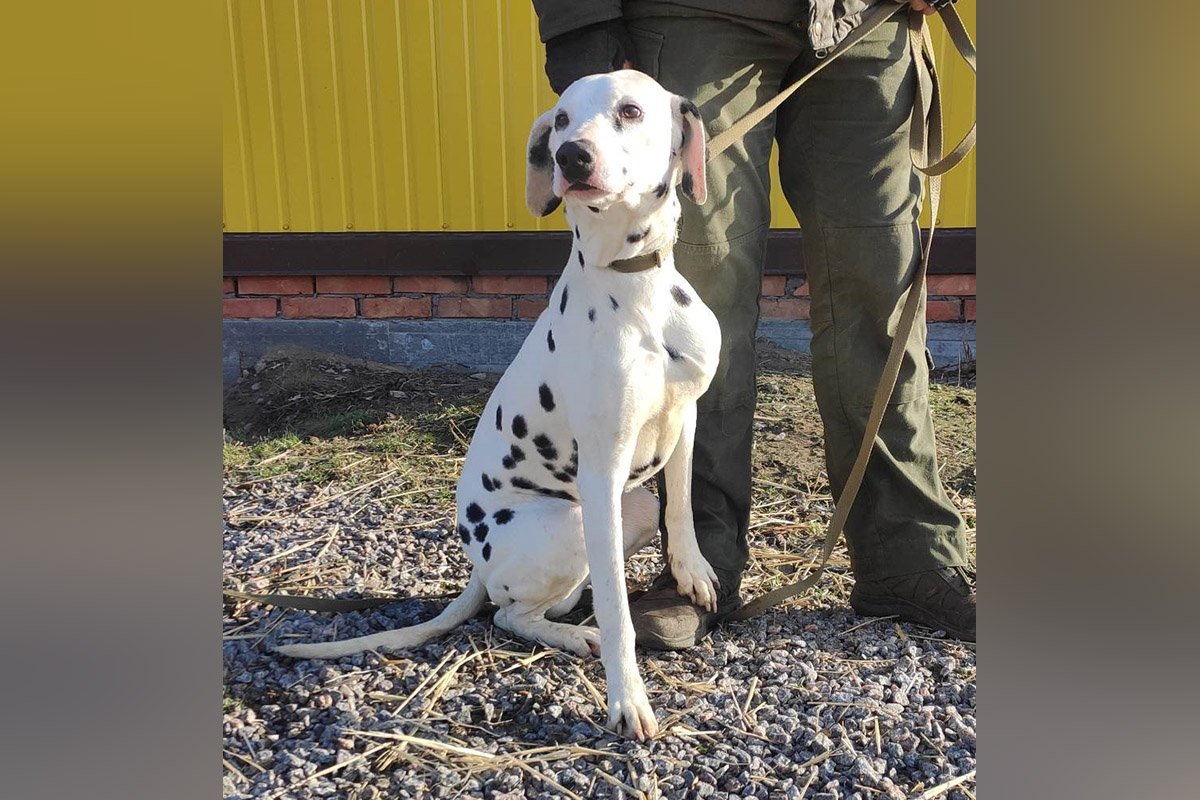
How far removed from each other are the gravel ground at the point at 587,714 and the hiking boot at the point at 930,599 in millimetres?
58

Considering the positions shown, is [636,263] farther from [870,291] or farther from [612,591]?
[870,291]

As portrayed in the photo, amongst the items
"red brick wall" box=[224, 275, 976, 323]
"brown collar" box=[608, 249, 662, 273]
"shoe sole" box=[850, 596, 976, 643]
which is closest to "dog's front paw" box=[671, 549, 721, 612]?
"shoe sole" box=[850, 596, 976, 643]

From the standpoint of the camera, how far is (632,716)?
7.82 feet

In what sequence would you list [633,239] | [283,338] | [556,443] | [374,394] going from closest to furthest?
[633,239] → [556,443] → [374,394] → [283,338]

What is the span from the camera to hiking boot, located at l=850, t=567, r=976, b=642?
2986mm

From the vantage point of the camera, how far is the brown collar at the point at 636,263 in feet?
7.80

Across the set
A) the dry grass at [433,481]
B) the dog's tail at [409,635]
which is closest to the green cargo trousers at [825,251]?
the dry grass at [433,481]

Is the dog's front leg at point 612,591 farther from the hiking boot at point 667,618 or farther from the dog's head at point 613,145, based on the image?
the dog's head at point 613,145
